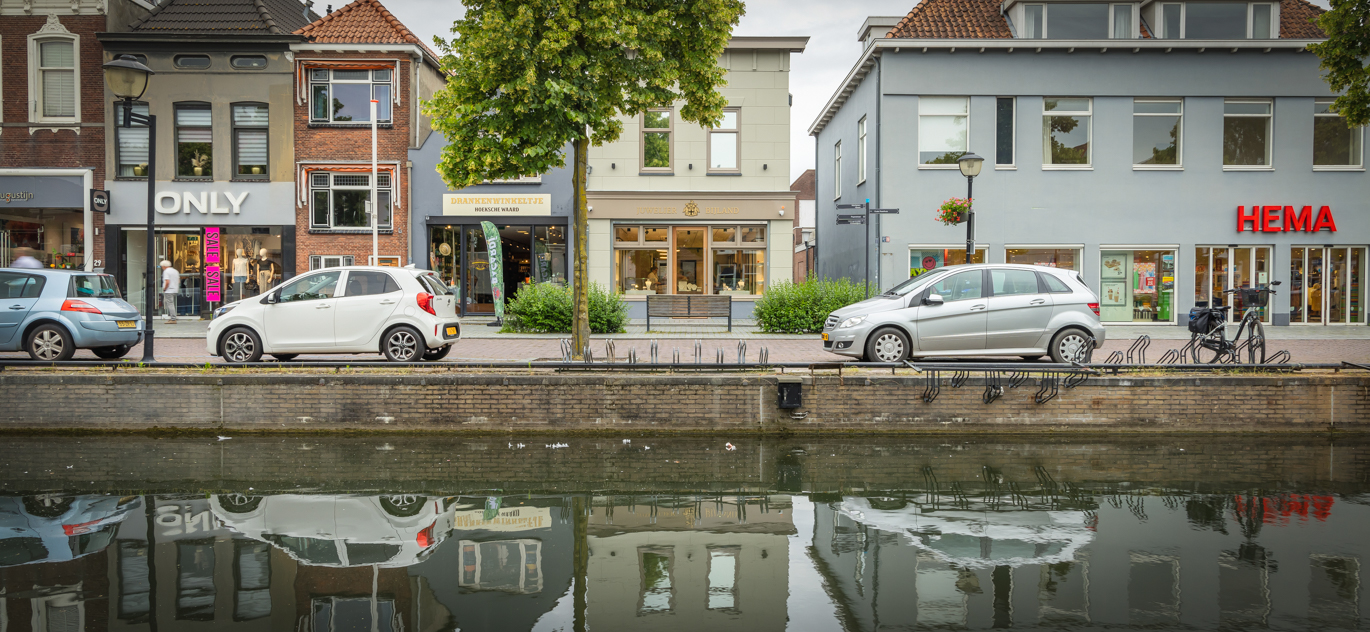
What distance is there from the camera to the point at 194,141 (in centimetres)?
2264

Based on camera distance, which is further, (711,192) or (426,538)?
(711,192)

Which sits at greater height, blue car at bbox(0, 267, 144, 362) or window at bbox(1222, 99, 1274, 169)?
window at bbox(1222, 99, 1274, 169)

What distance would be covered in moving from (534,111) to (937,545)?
343 inches

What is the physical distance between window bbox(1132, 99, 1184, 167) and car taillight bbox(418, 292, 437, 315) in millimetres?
18774

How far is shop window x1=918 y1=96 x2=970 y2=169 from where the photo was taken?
21203mm

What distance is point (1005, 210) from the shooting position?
2108 centimetres

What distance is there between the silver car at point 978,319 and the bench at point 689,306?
24.3 feet

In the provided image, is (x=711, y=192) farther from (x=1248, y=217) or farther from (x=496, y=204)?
(x=1248, y=217)

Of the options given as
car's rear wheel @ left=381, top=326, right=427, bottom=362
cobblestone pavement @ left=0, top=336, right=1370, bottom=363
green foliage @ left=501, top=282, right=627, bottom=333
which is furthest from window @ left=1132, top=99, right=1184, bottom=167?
car's rear wheel @ left=381, top=326, right=427, bottom=362

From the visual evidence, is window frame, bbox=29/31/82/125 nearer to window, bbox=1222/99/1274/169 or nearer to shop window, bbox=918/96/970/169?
shop window, bbox=918/96/970/169

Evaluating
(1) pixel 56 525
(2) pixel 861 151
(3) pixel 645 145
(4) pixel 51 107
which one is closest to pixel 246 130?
(4) pixel 51 107

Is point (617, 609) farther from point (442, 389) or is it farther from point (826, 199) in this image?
point (826, 199)

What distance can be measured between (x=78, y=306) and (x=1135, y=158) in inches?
932

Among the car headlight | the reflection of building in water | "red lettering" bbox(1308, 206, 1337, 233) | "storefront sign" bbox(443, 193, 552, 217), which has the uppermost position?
"storefront sign" bbox(443, 193, 552, 217)
